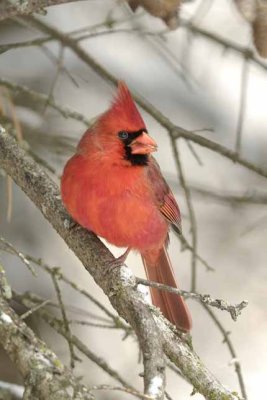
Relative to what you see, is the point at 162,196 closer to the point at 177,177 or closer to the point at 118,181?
the point at 118,181

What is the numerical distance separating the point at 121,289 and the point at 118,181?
1.95 ft

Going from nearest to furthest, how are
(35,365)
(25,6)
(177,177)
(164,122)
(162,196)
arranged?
(35,365)
(25,6)
(164,122)
(162,196)
(177,177)

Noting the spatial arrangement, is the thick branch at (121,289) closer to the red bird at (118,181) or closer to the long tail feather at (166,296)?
the red bird at (118,181)

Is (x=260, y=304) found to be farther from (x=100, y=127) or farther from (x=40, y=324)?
(x=100, y=127)

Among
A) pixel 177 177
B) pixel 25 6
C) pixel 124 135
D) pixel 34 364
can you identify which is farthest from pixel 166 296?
pixel 34 364

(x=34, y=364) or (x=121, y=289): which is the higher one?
(x=121, y=289)

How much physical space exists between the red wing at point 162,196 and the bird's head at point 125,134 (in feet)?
0.28

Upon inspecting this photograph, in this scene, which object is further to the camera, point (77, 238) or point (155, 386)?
point (77, 238)

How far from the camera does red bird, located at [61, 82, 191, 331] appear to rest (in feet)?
9.34

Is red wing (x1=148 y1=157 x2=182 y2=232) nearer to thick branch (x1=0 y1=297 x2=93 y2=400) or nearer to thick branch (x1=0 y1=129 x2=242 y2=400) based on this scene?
thick branch (x1=0 y1=129 x2=242 y2=400)

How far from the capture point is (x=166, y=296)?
3174 mm

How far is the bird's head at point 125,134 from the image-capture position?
2.87 metres

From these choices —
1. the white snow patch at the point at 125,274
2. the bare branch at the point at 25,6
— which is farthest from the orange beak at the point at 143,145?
the bare branch at the point at 25,6

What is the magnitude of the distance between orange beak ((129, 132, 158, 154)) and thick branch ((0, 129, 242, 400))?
0.96ft
